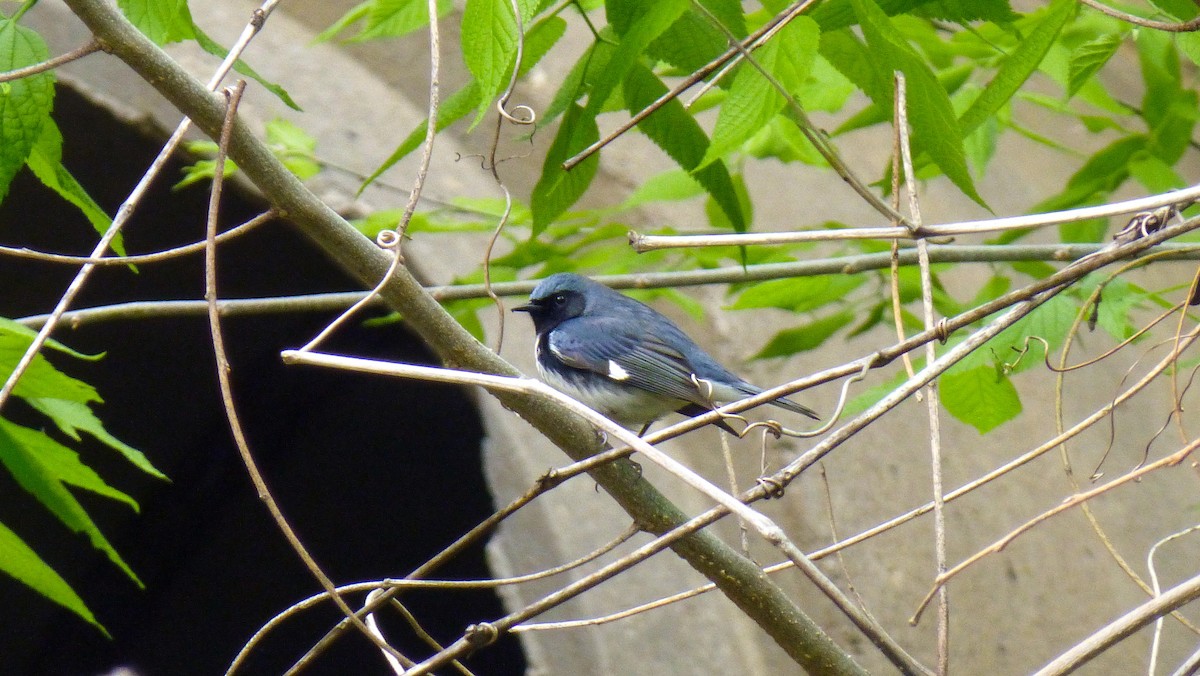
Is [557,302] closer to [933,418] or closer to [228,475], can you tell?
[933,418]

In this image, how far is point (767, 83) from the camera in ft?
5.21

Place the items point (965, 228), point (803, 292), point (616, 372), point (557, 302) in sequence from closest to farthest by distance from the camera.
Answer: point (965, 228) → point (803, 292) → point (616, 372) → point (557, 302)

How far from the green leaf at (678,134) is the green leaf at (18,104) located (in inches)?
35.8

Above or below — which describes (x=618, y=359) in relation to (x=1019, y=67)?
below

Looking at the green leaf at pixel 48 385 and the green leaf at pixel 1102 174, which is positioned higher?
the green leaf at pixel 1102 174

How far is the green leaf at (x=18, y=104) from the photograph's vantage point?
1.53 m

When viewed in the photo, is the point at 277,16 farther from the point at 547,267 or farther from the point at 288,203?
the point at 288,203

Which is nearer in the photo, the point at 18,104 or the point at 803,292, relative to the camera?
the point at 18,104

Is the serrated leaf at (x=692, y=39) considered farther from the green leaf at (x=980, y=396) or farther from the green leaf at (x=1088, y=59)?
the green leaf at (x=980, y=396)

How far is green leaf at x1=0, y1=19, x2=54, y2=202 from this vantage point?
153 centimetres

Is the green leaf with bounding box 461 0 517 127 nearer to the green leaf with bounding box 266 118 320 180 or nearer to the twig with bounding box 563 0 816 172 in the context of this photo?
the twig with bounding box 563 0 816 172

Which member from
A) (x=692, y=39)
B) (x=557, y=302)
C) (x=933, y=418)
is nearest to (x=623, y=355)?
(x=557, y=302)

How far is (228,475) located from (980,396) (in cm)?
459

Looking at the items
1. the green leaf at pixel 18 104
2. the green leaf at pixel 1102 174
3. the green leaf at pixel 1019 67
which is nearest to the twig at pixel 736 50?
the green leaf at pixel 1019 67
